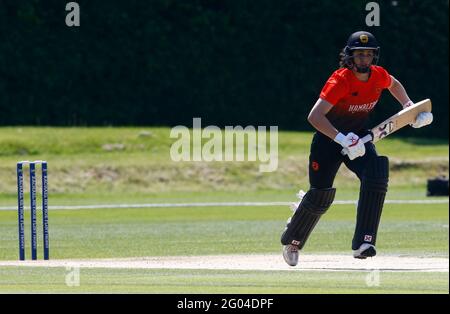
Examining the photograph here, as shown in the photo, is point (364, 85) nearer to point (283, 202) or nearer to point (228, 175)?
point (283, 202)

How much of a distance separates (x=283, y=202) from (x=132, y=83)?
13592 millimetres

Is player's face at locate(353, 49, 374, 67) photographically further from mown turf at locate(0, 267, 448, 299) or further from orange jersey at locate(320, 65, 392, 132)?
mown turf at locate(0, 267, 448, 299)

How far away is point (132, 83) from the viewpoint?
4456 cm

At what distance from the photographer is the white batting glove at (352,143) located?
12891 millimetres

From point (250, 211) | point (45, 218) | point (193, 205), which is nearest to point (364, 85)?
point (45, 218)

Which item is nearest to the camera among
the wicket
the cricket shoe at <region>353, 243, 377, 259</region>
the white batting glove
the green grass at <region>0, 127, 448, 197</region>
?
the white batting glove

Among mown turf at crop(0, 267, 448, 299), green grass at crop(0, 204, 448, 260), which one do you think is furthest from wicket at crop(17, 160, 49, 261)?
mown turf at crop(0, 267, 448, 299)

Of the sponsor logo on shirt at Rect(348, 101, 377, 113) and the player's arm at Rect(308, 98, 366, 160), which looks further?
the sponsor logo on shirt at Rect(348, 101, 377, 113)

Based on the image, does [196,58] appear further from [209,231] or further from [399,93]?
[399,93]

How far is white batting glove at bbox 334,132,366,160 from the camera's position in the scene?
42.3ft

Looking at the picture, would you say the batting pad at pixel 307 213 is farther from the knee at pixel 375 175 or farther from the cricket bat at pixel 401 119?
the cricket bat at pixel 401 119

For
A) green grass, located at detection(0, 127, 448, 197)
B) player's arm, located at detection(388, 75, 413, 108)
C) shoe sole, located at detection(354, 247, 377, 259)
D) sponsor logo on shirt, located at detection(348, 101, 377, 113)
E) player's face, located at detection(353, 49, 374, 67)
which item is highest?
player's face, located at detection(353, 49, 374, 67)

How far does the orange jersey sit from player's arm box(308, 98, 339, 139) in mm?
63

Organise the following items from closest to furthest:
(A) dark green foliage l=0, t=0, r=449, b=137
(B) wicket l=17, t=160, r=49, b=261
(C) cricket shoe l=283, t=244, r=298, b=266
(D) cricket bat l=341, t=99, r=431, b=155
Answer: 1. (D) cricket bat l=341, t=99, r=431, b=155
2. (C) cricket shoe l=283, t=244, r=298, b=266
3. (B) wicket l=17, t=160, r=49, b=261
4. (A) dark green foliage l=0, t=0, r=449, b=137
